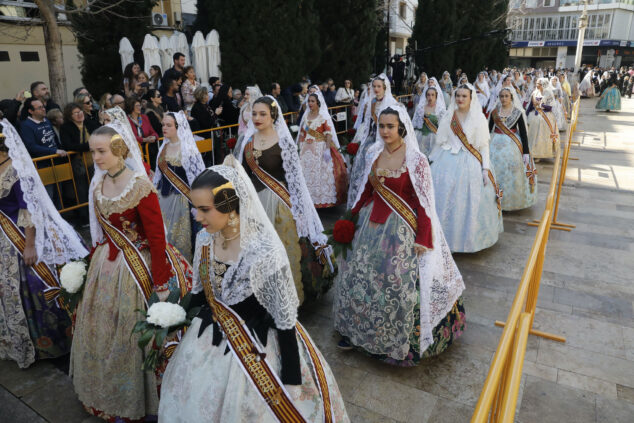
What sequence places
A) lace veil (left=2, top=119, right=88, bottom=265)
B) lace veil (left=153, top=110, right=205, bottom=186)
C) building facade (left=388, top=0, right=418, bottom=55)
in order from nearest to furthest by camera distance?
1. lace veil (left=2, top=119, right=88, bottom=265)
2. lace veil (left=153, top=110, right=205, bottom=186)
3. building facade (left=388, top=0, right=418, bottom=55)

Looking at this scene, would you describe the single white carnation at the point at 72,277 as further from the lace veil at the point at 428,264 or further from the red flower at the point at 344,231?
the lace veil at the point at 428,264

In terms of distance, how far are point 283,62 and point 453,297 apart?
9345mm

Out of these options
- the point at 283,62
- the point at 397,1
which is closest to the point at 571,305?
the point at 283,62

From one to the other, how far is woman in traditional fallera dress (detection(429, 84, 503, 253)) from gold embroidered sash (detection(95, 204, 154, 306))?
13.3ft

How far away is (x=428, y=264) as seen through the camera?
380cm

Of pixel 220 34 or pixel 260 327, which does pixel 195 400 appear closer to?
pixel 260 327

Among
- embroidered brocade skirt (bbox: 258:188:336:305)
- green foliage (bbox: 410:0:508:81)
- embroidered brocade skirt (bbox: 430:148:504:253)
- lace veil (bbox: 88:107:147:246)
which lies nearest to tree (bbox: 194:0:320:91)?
embroidered brocade skirt (bbox: 430:148:504:253)

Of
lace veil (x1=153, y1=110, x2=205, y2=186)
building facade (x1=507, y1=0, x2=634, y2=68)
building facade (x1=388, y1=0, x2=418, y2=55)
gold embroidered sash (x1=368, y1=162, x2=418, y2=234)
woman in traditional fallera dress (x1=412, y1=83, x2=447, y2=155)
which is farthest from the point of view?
building facade (x1=507, y1=0, x2=634, y2=68)

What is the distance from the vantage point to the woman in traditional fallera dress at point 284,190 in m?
4.55

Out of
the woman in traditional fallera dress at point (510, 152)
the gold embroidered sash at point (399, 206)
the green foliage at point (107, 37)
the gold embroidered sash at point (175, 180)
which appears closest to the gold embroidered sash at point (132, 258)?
the gold embroidered sash at point (175, 180)

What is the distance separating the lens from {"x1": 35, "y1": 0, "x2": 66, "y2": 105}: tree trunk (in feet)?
28.3

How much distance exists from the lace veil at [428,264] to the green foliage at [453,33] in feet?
55.3

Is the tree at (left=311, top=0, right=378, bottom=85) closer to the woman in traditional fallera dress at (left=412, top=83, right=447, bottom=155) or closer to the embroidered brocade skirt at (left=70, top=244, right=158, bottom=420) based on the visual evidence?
the woman in traditional fallera dress at (left=412, top=83, right=447, bottom=155)

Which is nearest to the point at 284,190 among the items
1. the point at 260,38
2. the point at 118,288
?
the point at 118,288
